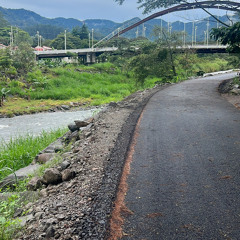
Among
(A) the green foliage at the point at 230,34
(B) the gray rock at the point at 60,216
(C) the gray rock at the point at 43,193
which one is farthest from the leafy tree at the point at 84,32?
(B) the gray rock at the point at 60,216

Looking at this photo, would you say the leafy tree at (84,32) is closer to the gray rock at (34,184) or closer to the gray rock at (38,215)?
the gray rock at (34,184)

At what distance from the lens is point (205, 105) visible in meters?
10.8

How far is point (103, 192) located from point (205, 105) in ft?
25.4

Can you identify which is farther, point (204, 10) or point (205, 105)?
point (204, 10)

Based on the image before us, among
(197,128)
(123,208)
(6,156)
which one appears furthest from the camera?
(6,156)

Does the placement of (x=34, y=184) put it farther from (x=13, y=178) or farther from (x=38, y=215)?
(x=38, y=215)

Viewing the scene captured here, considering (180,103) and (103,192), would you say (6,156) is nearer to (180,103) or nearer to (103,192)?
(103,192)

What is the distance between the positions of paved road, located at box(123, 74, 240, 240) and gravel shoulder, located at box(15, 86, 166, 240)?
0.27m

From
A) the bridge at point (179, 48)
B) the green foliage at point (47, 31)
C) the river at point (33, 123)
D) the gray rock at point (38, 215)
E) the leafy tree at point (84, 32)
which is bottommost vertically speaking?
the river at point (33, 123)

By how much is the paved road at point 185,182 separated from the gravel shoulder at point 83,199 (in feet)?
0.87

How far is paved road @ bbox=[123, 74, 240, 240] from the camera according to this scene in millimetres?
3072

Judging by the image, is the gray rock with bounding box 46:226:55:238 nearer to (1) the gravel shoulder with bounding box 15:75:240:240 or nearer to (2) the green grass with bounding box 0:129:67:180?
(1) the gravel shoulder with bounding box 15:75:240:240

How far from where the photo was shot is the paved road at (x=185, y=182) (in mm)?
3072

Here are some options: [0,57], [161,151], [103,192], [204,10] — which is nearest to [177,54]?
[204,10]
